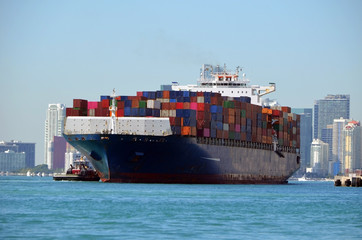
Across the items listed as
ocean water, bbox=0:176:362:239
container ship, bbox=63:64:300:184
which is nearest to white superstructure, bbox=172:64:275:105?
container ship, bbox=63:64:300:184

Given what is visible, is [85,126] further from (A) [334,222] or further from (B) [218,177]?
(A) [334,222]

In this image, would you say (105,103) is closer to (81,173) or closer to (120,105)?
(120,105)

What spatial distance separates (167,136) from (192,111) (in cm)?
516

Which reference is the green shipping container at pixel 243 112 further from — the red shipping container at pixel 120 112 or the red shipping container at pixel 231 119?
the red shipping container at pixel 120 112

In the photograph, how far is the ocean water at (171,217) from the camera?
4644 cm

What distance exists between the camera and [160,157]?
3730 inches

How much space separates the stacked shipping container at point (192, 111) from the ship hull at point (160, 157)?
4.29ft

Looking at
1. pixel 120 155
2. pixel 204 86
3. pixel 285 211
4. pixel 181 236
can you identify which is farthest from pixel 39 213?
pixel 204 86

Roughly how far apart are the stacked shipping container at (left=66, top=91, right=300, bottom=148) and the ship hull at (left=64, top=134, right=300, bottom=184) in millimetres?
1308

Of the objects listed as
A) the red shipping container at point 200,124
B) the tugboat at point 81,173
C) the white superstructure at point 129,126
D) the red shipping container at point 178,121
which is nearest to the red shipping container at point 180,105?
the red shipping container at point 178,121

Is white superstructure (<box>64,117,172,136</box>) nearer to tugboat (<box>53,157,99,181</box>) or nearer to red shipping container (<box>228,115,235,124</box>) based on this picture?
red shipping container (<box>228,115,235,124</box>)

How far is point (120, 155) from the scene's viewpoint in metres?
93.4

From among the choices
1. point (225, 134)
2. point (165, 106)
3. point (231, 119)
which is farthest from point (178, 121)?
point (231, 119)

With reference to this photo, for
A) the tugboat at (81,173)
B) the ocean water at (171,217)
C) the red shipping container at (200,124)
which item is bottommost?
the ocean water at (171,217)
